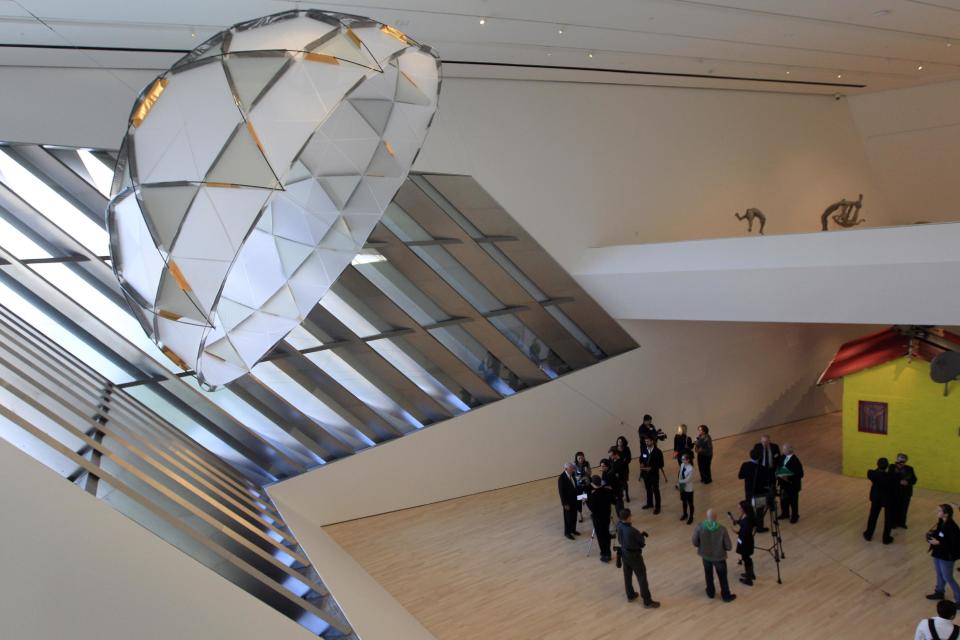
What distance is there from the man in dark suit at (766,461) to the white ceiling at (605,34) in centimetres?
681

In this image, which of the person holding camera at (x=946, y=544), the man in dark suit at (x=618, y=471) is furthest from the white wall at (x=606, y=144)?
the person holding camera at (x=946, y=544)

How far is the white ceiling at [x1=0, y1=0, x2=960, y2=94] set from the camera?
864 centimetres

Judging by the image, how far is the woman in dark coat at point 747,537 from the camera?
10.2m

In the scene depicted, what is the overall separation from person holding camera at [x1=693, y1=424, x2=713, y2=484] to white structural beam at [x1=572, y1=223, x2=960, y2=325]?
2275 millimetres

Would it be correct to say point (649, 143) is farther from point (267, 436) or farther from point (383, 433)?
point (267, 436)

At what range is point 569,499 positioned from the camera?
1266cm

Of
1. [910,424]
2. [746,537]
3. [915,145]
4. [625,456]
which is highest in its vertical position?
[915,145]

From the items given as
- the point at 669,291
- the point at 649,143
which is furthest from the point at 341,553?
the point at 649,143

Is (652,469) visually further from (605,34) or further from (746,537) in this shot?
(605,34)

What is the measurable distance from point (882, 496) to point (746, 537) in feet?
9.09

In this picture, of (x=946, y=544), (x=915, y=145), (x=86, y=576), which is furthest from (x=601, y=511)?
(x=915, y=145)

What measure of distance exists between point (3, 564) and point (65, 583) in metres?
0.27

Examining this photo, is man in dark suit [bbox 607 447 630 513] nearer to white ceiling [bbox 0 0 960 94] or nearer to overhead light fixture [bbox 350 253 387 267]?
overhead light fixture [bbox 350 253 387 267]

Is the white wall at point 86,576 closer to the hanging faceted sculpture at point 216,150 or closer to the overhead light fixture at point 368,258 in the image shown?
the hanging faceted sculpture at point 216,150
